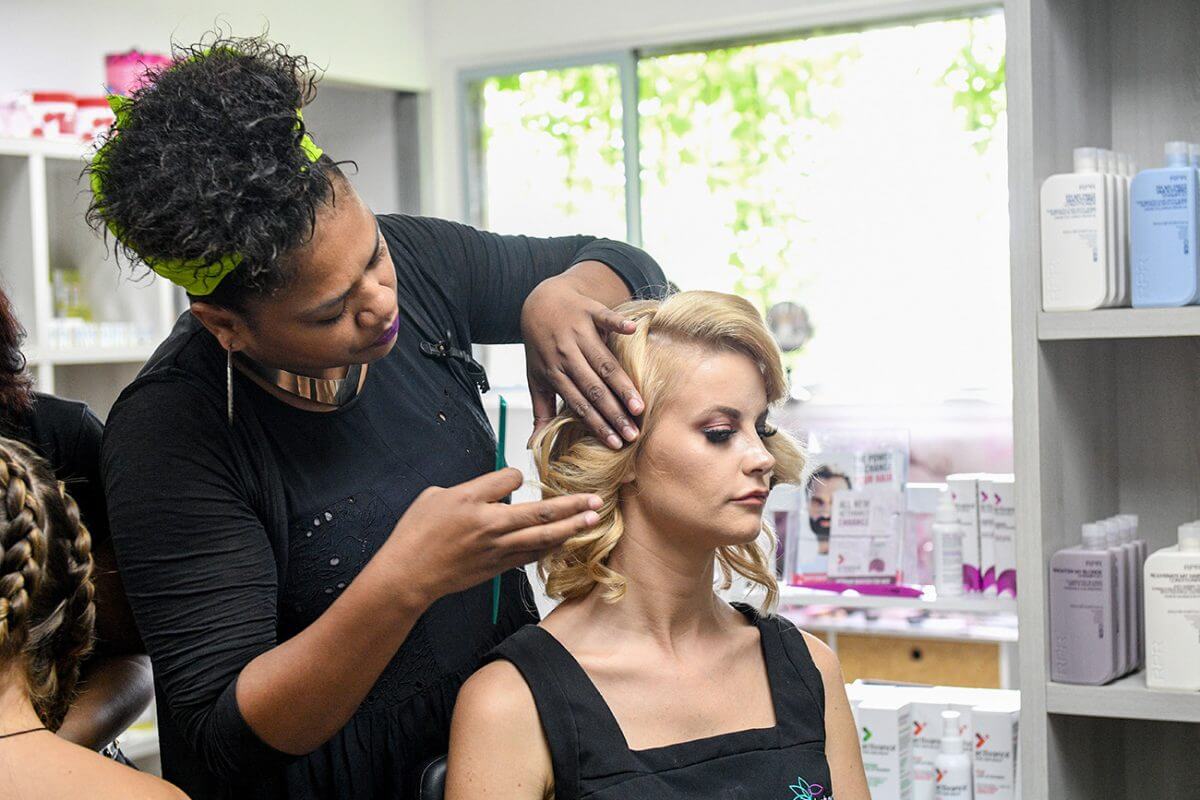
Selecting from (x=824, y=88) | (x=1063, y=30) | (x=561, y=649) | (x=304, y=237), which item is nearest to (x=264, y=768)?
(x=561, y=649)

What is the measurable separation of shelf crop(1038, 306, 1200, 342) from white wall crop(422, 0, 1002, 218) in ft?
8.57

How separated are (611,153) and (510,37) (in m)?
0.59

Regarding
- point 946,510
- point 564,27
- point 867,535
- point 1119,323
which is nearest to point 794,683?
point 1119,323

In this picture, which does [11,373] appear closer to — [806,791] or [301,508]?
[301,508]

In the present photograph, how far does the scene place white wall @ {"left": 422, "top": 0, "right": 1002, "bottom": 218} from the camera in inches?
176

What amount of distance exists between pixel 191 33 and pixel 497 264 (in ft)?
10.2

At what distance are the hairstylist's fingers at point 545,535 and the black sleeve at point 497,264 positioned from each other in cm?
53

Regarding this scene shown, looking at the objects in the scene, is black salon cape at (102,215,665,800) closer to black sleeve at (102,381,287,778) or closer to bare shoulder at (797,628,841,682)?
black sleeve at (102,381,287,778)

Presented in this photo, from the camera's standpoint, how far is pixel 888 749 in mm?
2350

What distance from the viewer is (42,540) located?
1.23 meters

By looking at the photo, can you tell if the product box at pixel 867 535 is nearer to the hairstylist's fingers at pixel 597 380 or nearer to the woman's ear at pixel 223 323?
the hairstylist's fingers at pixel 597 380

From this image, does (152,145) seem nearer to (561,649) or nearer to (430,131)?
(561,649)

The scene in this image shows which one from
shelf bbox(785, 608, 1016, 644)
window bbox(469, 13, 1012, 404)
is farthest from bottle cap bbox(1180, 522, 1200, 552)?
window bbox(469, 13, 1012, 404)

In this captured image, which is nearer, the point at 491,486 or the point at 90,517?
the point at 491,486
